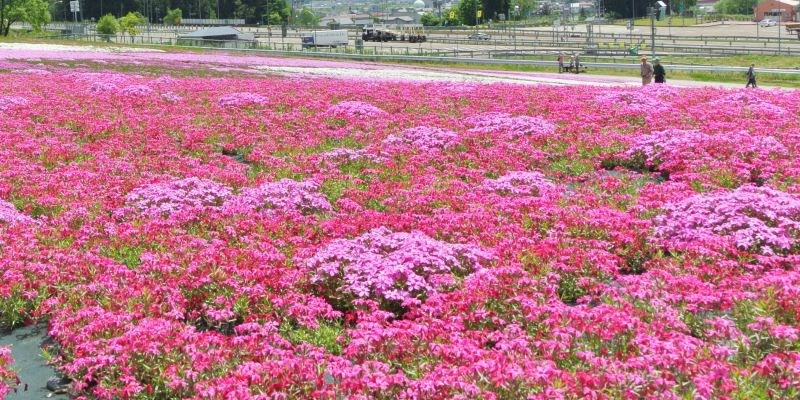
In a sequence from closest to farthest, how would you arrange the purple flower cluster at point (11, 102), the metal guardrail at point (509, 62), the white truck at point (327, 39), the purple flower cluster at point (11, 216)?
the purple flower cluster at point (11, 216) < the purple flower cluster at point (11, 102) < the metal guardrail at point (509, 62) < the white truck at point (327, 39)

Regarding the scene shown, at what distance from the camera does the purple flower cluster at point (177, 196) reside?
505 inches

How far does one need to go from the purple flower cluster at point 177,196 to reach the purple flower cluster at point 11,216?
1697 millimetres

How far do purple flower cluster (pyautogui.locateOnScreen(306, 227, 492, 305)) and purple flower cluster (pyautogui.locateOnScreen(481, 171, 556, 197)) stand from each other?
13.1 ft

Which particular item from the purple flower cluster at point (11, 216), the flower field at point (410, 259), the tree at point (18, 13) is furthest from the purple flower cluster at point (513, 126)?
the tree at point (18, 13)

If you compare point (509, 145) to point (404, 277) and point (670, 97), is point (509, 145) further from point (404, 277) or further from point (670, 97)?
point (670, 97)

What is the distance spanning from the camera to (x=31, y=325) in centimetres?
923

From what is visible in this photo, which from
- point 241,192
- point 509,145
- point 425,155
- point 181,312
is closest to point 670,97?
point 509,145

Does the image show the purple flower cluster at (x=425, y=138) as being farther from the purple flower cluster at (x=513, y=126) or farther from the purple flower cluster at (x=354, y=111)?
the purple flower cluster at (x=354, y=111)

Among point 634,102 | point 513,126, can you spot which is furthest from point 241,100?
point 634,102

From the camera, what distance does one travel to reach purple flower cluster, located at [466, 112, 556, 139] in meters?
19.9

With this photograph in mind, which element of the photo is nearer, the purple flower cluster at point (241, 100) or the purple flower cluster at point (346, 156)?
the purple flower cluster at point (346, 156)

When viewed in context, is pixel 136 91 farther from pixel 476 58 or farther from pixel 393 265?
pixel 476 58

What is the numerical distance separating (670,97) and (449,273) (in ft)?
65.5

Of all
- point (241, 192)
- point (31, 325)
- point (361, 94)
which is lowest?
point (31, 325)
